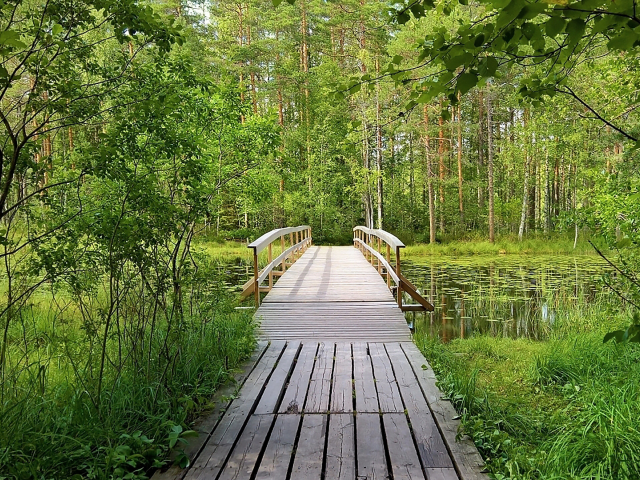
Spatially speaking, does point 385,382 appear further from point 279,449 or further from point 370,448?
point 279,449

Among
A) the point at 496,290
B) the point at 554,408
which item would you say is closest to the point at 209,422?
the point at 554,408

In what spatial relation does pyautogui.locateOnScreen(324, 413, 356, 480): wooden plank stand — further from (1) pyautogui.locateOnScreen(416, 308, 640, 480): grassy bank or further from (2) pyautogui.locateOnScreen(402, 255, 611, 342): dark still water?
(2) pyautogui.locateOnScreen(402, 255, 611, 342): dark still water

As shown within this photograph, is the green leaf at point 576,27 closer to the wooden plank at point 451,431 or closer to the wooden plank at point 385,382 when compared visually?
the wooden plank at point 451,431

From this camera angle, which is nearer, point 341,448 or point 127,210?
point 341,448

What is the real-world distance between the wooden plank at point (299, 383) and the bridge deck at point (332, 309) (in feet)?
2.48

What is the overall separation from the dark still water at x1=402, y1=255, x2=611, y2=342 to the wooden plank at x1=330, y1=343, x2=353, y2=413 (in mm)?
2401

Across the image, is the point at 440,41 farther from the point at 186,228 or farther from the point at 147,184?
the point at 186,228

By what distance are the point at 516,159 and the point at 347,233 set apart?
31.1 ft

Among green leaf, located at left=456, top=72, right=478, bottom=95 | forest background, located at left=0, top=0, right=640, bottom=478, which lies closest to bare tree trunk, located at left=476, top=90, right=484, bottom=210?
forest background, located at left=0, top=0, right=640, bottom=478

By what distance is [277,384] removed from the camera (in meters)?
3.46

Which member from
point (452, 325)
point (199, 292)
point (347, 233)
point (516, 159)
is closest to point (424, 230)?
point (347, 233)

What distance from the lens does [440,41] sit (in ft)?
5.46

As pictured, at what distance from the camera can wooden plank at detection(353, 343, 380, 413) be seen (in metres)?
3.02

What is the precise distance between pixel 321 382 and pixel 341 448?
43.3 inches
